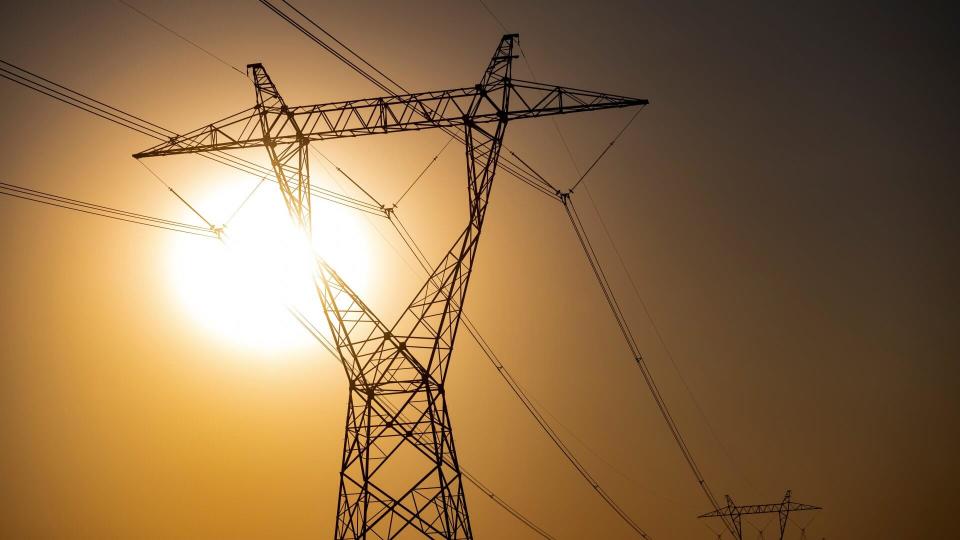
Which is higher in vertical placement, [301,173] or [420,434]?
[301,173]

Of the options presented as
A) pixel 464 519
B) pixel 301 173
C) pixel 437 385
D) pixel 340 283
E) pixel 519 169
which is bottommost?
pixel 464 519

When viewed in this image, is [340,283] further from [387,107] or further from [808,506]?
[808,506]

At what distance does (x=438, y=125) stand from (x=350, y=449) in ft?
24.7

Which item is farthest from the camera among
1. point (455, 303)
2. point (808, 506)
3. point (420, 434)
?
point (808, 506)

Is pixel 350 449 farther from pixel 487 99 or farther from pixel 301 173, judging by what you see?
pixel 487 99

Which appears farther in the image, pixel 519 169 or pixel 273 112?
pixel 519 169

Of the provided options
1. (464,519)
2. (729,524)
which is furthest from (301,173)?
(729,524)

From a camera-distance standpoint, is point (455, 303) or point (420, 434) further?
point (455, 303)

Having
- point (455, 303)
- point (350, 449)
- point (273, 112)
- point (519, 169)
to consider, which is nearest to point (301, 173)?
point (273, 112)

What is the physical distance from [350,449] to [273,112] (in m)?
7.86

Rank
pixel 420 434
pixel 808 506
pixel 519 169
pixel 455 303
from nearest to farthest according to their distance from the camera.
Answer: pixel 420 434, pixel 455 303, pixel 519 169, pixel 808 506

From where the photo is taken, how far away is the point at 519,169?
3438 cm

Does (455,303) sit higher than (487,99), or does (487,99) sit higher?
(487,99)

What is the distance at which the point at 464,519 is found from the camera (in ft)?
61.4
